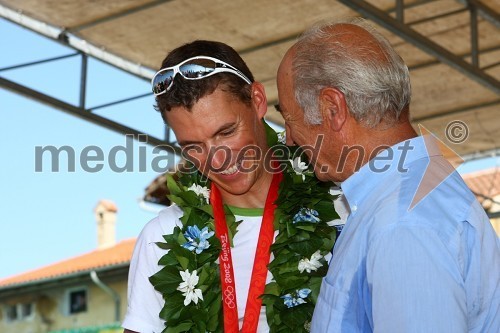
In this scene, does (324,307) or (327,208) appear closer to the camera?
(324,307)

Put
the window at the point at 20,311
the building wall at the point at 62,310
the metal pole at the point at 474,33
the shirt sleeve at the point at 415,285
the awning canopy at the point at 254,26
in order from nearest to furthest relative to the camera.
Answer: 1. the shirt sleeve at the point at 415,285
2. the awning canopy at the point at 254,26
3. the metal pole at the point at 474,33
4. the building wall at the point at 62,310
5. the window at the point at 20,311

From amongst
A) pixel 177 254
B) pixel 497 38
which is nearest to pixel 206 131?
pixel 177 254

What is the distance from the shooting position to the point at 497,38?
9016 millimetres

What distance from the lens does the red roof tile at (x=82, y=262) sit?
29422 millimetres

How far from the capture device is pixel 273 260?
110 inches

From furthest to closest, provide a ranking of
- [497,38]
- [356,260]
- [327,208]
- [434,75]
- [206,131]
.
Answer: [434,75], [497,38], [327,208], [206,131], [356,260]

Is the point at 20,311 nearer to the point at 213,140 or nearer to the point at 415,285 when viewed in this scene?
the point at 213,140

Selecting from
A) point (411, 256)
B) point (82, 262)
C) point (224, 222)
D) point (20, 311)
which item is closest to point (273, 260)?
point (224, 222)

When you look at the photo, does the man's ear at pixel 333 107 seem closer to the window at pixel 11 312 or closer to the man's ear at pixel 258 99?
the man's ear at pixel 258 99

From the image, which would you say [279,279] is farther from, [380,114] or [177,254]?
[380,114]

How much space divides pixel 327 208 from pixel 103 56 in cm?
613
